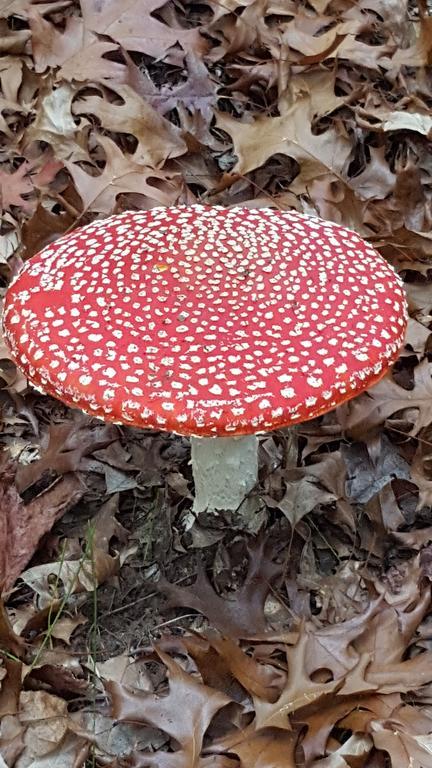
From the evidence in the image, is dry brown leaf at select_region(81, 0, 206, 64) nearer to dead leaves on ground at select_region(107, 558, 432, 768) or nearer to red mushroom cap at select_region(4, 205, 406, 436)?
red mushroom cap at select_region(4, 205, 406, 436)

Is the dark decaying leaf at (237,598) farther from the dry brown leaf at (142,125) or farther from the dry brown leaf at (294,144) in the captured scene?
the dry brown leaf at (142,125)

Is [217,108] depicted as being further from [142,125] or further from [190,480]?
[190,480]

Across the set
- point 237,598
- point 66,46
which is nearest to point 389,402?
point 237,598

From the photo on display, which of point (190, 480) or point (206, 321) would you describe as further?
point (190, 480)

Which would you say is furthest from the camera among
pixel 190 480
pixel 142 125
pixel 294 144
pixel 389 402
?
pixel 142 125

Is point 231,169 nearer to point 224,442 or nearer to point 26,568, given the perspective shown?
point 224,442

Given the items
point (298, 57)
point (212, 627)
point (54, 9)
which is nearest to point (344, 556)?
point (212, 627)
